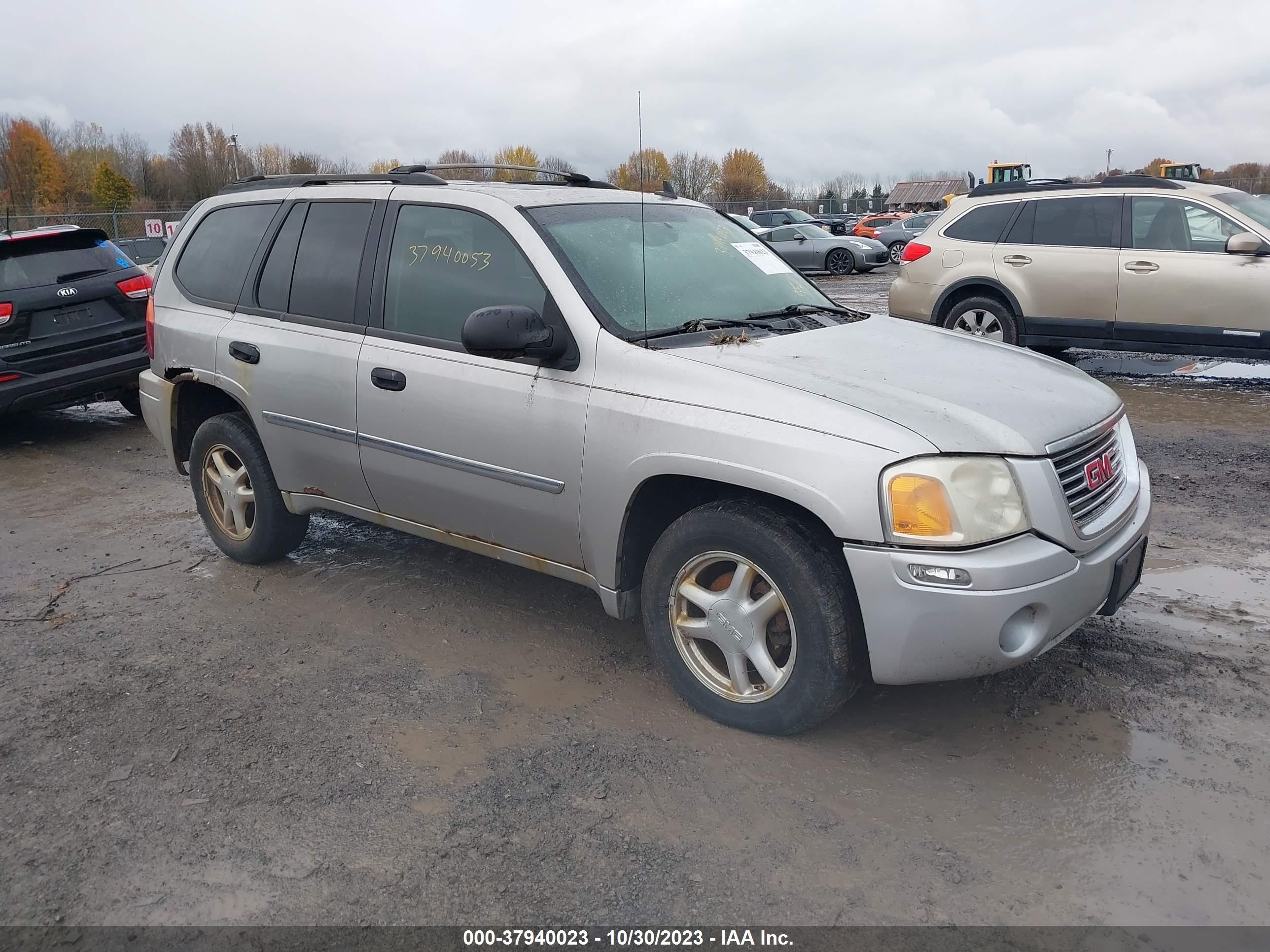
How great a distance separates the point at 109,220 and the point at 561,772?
31960 millimetres

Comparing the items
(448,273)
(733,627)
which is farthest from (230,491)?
(733,627)

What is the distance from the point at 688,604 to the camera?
350 cm

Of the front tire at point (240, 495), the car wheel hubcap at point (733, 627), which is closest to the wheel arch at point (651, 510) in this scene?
the car wheel hubcap at point (733, 627)

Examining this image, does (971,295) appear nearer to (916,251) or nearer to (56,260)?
(916,251)

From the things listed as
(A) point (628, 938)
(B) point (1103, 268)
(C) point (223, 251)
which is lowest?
(A) point (628, 938)

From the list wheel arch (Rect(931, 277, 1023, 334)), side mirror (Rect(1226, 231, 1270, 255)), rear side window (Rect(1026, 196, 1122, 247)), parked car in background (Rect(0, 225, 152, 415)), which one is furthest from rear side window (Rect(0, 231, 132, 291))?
side mirror (Rect(1226, 231, 1270, 255))

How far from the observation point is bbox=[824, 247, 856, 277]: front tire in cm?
2412

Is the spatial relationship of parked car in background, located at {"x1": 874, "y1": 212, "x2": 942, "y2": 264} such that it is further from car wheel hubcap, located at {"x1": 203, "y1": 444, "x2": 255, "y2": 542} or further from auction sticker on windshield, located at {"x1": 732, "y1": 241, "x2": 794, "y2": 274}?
car wheel hubcap, located at {"x1": 203, "y1": 444, "x2": 255, "y2": 542}

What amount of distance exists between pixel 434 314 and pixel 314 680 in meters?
1.51

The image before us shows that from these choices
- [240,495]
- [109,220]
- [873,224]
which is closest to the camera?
[240,495]

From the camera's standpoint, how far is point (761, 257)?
4629 mm

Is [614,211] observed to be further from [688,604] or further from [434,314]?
[688,604]

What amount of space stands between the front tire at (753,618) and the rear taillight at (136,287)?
6.79m

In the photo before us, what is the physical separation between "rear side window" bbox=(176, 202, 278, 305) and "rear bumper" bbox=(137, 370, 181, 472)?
52 centimetres
